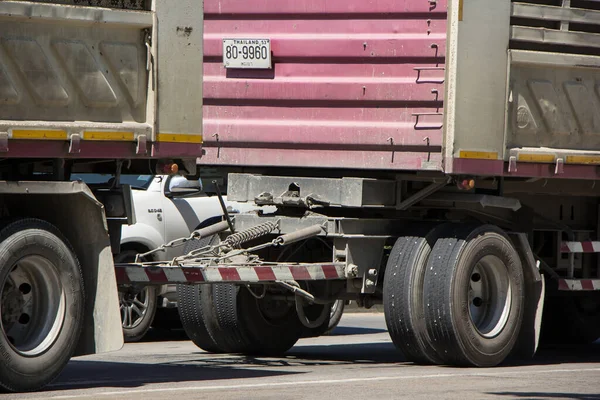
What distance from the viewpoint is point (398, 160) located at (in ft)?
37.3

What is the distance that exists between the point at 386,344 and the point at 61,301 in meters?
5.75

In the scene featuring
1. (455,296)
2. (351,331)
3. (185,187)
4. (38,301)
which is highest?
(185,187)

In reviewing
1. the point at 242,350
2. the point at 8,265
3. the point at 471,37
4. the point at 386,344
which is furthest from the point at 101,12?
the point at 386,344

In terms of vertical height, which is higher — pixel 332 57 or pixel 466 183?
pixel 332 57

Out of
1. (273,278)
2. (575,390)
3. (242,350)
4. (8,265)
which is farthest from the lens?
(242,350)

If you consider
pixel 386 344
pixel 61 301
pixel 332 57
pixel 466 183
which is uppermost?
pixel 332 57

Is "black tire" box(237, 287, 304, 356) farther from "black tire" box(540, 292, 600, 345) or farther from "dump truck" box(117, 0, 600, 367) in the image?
"black tire" box(540, 292, 600, 345)

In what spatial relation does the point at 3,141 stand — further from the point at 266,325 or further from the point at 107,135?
the point at 266,325

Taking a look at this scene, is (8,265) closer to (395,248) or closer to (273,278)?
(273,278)

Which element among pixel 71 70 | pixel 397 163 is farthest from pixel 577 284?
pixel 71 70

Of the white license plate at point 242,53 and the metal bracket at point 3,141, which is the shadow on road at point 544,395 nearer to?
the metal bracket at point 3,141

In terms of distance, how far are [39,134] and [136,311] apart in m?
5.03

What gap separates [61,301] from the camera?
29.7 ft

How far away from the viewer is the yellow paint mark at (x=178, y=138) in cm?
955
